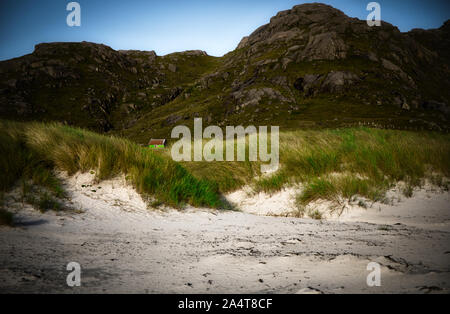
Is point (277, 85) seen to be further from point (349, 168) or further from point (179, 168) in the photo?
point (179, 168)

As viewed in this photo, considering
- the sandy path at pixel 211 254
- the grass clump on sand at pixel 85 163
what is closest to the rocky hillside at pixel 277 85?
the grass clump on sand at pixel 85 163

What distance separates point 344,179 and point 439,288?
375 centimetres

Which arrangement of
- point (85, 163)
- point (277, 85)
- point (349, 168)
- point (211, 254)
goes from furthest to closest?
point (277, 85) < point (349, 168) < point (85, 163) < point (211, 254)

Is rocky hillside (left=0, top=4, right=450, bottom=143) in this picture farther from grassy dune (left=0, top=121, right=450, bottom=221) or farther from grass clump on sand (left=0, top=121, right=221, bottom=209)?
grass clump on sand (left=0, top=121, right=221, bottom=209)

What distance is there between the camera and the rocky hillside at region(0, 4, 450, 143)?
63406mm

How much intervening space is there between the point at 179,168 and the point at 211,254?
11.3 feet

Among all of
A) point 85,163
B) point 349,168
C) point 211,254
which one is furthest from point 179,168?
point 349,168

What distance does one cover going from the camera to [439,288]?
4.45 feet

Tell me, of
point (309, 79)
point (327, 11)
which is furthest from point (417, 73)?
point (327, 11)

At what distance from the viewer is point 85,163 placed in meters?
4.48

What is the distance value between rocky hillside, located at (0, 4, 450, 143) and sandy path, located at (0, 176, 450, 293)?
5081 cm

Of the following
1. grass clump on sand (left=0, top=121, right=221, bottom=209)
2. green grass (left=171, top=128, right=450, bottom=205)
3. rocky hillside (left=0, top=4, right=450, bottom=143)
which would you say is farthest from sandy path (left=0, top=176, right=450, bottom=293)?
rocky hillside (left=0, top=4, right=450, bottom=143)

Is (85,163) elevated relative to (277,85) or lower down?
lower down
